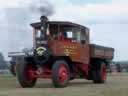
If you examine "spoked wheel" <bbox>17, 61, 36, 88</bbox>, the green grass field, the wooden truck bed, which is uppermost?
the wooden truck bed

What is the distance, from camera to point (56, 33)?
22672mm

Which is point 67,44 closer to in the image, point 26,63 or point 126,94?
point 26,63

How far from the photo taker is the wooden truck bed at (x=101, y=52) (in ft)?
85.1

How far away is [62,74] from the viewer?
2230 centimetres

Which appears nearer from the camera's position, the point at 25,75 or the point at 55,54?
the point at 55,54

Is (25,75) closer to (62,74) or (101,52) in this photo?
(62,74)

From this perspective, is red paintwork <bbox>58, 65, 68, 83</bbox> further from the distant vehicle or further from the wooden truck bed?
the wooden truck bed

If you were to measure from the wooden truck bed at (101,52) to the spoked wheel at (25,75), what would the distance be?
12.7 ft

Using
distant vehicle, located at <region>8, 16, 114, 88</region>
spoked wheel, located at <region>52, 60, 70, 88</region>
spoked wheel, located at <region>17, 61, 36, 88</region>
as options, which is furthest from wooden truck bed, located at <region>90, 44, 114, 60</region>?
spoked wheel, located at <region>17, 61, 36, 88</region>

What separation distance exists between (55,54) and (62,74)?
928 millimetres

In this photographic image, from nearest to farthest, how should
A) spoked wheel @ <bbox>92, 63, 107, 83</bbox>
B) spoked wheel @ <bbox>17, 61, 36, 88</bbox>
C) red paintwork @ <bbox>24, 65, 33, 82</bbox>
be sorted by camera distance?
spoked wheel @ <bbox>17, 61, 36, 88</bbox>
red paintwork @ <bbox>24, 65, 33, 82</bbox>
spoked wheel @ <bbox>92, 63, 107, 83</bbox>

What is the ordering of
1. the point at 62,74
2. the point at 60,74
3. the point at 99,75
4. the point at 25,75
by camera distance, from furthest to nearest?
1. the point at 99,75
2. the point at 25,75
3. the point at 62,74
4. the point at 60,74

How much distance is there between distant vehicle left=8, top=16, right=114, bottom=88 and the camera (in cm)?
2225

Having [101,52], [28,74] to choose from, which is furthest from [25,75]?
[101,52]
